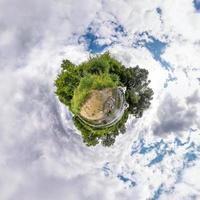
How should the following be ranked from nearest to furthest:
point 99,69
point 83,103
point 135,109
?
point 83,103, point 99,69, point 135,109

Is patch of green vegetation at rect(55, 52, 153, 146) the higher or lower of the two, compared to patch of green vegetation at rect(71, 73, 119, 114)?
higher

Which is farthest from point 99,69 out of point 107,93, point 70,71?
point 107,93

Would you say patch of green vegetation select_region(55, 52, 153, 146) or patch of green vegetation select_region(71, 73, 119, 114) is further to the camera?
patch of green vegetation select_region(55, 52, 153, 146)

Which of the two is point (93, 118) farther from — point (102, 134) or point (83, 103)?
point (102, 134)

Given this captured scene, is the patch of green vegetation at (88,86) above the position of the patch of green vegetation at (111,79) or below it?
below

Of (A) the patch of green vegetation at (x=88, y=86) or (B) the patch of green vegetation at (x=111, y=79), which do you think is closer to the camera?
(A) the patch of green vegetation at (x=88, y=86)

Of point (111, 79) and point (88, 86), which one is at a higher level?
point (111, 79)

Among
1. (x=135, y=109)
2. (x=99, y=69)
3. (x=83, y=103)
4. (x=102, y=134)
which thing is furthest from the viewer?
(x=135, y=109)

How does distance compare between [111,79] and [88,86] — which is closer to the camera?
[88,86]
